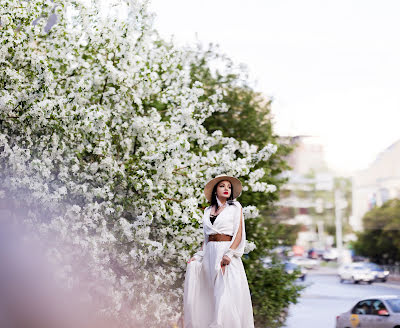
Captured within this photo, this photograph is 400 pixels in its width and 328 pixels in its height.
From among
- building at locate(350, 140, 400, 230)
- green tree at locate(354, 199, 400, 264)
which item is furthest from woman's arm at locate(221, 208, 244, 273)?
building at locate(350, 140, 400, 230)

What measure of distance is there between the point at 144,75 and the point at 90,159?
1.38 m

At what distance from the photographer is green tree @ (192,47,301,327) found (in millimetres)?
14836

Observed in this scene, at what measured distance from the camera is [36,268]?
366 inches

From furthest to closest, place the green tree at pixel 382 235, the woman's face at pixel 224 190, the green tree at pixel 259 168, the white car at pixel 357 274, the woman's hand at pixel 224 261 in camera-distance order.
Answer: the green tree at pixel 382 235, the white car at pixel 357 274, the green tree at pixel 259 168, the woman's face at pixel 224 190, the woman's hand at pixel 224 261

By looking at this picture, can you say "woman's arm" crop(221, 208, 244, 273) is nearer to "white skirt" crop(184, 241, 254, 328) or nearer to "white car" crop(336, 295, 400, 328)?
"white skirt" crop(184, 241, 254, 328)

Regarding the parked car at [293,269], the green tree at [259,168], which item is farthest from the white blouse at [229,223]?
the parked car at [293,269]

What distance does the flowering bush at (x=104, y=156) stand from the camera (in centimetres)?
865

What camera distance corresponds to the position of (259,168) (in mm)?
14477

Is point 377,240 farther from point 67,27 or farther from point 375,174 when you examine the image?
point 67,27

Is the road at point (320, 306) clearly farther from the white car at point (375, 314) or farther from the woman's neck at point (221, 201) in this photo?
the woman's neck at point (221, 201)

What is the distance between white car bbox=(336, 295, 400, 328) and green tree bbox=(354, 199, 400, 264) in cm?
3858

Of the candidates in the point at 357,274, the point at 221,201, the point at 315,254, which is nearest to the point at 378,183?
the point at 315,254

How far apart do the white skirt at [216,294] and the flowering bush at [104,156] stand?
204 centimetres

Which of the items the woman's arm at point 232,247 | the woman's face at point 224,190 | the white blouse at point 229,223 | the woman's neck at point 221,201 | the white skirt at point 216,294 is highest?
the woman's face at point 224,190
